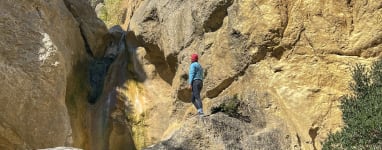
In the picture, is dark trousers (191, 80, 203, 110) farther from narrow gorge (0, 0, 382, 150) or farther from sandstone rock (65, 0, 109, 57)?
sandstone rock (65, 0, 109, 57)

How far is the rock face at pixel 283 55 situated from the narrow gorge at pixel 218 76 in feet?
0.08

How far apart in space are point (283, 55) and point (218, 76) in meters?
2.13

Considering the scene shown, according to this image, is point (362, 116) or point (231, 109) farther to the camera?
point (231, 109)

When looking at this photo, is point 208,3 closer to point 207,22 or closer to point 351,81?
point 207,22

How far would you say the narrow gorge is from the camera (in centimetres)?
1263

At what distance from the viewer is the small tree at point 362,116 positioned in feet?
32.8

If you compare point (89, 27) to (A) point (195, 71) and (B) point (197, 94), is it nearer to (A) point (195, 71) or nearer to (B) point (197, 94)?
(A) point (195, 71)

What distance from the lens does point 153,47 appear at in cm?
1908

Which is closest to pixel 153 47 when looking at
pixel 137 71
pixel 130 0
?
pixel 137 71

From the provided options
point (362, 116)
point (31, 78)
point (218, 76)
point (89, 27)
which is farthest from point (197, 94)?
point (89, 27)

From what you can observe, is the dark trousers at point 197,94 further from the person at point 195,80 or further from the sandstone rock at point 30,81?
the sandstone rock at point 30,81

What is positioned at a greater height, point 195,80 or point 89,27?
point 89,27

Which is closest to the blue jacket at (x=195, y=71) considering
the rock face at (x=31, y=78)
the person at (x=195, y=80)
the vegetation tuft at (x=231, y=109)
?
the person at (x=195, y=80)

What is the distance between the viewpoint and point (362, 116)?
33.6 feet
